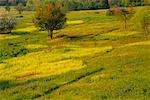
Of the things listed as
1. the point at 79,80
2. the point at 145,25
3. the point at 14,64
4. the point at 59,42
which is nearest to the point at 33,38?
the point at 59,42

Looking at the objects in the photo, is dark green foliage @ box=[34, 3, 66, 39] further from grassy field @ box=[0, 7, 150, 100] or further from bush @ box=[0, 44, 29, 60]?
bush @ box=[0, 44, 29, 60]

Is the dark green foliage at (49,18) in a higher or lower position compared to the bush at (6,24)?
higher

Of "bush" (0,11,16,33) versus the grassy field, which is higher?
the grassy field

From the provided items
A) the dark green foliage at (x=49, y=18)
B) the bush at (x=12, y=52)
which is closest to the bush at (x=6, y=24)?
the dark green foliage at (x=49, y=18)

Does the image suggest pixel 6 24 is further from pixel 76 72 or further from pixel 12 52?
pixel 76 72

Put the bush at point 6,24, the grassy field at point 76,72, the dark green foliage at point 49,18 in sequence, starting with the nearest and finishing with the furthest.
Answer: the grassy field at point 76,72 → the dark green foliage at point 49,18 → the bush at point 6,24

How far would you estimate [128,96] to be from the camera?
133 ft

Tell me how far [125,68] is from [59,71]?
384 inches

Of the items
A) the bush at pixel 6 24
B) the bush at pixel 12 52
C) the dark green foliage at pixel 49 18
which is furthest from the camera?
the bush at pixel 6 24

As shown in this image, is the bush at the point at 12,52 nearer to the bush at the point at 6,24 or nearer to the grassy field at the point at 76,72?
the grassy field at the point at 76,72

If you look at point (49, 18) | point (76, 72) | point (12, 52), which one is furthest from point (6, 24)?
point (76, 72)

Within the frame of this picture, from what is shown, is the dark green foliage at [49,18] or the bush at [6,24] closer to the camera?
the dark green foliage at [49,18]

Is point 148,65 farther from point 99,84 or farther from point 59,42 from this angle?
point 59,42

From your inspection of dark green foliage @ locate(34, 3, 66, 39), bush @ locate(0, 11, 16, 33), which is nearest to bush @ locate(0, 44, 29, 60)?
dark green foliage @ locate(34, 3, 66, 39)
